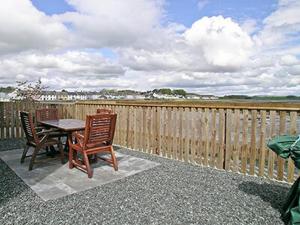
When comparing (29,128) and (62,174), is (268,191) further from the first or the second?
(29,128)

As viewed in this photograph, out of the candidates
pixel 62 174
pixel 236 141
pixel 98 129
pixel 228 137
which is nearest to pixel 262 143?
pixel 236 141

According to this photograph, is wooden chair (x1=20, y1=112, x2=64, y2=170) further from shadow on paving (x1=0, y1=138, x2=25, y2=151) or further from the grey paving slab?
shadow on paving (x1=0, y1=138, x2=25, y2=151)

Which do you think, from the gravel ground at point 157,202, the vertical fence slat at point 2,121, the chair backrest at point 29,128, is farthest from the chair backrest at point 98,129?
the vertical fence slat at point 2,121

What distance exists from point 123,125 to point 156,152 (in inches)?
48.5

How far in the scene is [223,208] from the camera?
2.50 metres

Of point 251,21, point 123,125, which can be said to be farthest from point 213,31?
point 123,125

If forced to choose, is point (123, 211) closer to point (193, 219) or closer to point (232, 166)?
point (193, 219)

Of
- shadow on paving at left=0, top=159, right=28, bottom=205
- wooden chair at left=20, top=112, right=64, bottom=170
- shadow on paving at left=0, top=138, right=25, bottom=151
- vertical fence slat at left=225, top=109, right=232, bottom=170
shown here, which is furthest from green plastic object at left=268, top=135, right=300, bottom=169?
shadow on paving at left=0, top=138, right=25, bottom=151

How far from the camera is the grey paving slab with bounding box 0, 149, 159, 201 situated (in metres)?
2.97

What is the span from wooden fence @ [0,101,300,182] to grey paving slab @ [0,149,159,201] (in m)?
0.73

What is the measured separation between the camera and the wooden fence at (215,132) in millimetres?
3378

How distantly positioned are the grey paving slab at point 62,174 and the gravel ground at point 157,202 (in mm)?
Answer: 139

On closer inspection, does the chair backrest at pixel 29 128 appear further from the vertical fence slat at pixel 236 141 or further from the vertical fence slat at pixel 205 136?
the vertical fence slat at pixel 236 141

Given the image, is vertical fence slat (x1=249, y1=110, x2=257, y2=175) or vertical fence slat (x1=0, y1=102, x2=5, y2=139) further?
vertical fence slat (x1=0, y1=102, x2=5, y2=139)
